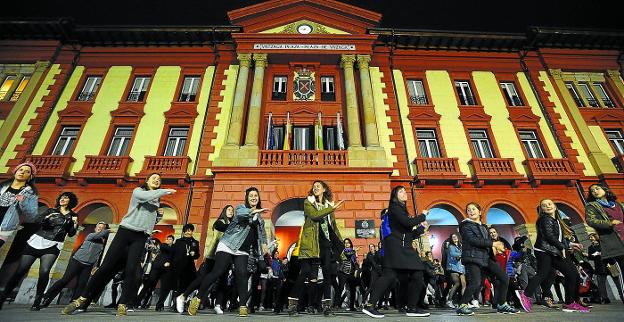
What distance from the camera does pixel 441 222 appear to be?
1535cm

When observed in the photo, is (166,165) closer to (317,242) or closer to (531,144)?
(317,242)

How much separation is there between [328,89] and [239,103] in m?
4.60

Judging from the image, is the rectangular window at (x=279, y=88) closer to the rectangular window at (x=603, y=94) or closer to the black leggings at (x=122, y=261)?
the black leggings at (x=122, y=261)

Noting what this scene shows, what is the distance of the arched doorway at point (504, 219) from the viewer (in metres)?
13.4

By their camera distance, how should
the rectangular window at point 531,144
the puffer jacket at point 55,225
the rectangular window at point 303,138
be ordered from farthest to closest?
the rectangular window at point 531,144
the rectangular window at point 303,138
the puffer jacket at point 55,225

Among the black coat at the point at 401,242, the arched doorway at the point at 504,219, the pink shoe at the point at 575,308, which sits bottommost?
the pink shoe at the point at 575,308

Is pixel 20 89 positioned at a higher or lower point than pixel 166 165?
higher

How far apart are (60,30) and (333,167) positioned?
16.0 meters

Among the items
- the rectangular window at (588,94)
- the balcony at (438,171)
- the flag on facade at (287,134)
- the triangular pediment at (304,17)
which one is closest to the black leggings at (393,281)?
the balcony at (438,171)

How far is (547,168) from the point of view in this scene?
1375 centimetres

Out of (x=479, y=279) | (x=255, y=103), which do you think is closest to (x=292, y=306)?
(x=479, y=279)

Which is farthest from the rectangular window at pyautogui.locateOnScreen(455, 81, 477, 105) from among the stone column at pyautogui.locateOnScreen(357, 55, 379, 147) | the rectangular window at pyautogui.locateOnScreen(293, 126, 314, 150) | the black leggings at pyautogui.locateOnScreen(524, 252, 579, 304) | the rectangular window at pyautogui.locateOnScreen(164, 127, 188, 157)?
the rectangular window at pyautogui.locateOnScreen(164, 127, 188, 157)

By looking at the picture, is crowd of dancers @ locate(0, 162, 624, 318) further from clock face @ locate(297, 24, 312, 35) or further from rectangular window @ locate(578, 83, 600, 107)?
rectangular window @ locate(578, 83, 600, 107)

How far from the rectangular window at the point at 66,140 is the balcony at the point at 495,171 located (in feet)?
57.8
